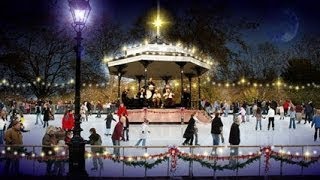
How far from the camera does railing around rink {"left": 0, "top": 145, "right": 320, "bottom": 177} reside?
16125 millimetres

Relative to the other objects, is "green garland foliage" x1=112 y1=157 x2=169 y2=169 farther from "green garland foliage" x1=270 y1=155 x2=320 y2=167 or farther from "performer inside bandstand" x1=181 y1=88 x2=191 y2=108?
"performer inside bandstand" x1=181 y1=88 x2=191 y2=108

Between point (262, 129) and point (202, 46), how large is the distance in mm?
27084

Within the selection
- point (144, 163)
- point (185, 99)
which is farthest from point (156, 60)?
point (144, 163)

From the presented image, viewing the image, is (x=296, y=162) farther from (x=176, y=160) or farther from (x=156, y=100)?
(x=156, y=100)

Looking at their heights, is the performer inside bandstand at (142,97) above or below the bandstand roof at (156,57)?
below

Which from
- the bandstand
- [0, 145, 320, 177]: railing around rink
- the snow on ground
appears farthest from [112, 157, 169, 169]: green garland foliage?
the bandstand

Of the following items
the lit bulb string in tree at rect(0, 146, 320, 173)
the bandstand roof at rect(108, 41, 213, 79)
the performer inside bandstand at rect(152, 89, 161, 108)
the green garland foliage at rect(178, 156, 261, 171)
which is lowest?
the green garland foliage at rect(178, 156, 261, 171)

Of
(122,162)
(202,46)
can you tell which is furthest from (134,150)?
(202,46)

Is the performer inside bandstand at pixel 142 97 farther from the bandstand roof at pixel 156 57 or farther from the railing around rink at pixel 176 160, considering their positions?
the railing around rink at pixel 176 160

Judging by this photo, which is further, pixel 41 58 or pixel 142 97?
pixel 41 58

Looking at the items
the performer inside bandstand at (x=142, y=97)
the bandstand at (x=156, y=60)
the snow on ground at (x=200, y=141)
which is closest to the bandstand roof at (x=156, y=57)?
the bandstand at (x=156, y=60)

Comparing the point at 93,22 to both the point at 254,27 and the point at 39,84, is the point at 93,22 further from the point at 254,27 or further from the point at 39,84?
the point at 254,27

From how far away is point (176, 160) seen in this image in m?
16.4

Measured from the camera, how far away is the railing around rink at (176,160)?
16125mm
